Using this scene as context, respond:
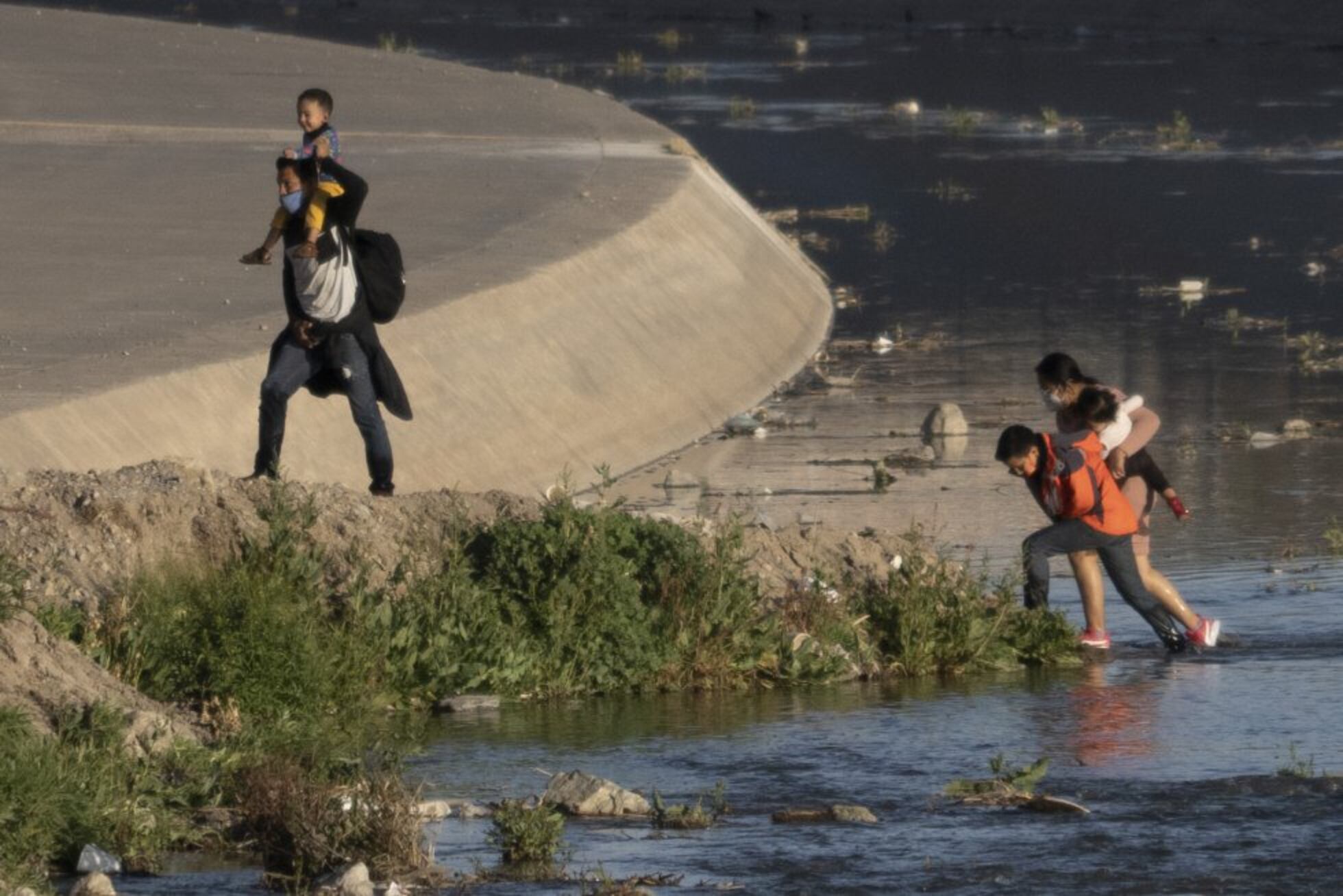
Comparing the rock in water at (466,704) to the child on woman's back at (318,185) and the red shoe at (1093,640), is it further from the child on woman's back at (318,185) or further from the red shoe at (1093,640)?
the red shoe at (1093,640)

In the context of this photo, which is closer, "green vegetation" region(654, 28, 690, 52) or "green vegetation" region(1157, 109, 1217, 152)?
"green vegetation" region(1157, 109, 1217, 152)

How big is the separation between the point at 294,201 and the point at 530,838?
3.69m

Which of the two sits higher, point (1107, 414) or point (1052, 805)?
point (1107, 414)

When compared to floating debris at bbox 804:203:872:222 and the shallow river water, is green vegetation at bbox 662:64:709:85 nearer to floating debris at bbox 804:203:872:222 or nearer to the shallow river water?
the shallow river water

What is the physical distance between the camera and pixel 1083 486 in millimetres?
11812

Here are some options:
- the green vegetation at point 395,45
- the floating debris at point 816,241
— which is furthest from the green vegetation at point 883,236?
the green vegetation at point 395,45

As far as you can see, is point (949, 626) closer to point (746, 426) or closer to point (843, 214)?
point (746, 426)

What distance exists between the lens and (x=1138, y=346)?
821 inches

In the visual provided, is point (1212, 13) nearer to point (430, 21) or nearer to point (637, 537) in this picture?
point (430, 21)

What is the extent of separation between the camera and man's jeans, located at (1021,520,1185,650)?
39.0 ft

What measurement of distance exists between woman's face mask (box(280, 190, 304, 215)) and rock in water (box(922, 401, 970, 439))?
22.4 ft

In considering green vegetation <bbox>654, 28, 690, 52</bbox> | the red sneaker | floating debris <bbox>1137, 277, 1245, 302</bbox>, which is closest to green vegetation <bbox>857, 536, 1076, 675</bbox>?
the red sneaker

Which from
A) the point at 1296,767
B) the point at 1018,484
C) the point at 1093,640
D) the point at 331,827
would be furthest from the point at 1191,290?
the point at 331,827

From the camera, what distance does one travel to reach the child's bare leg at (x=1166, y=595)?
1188cm
